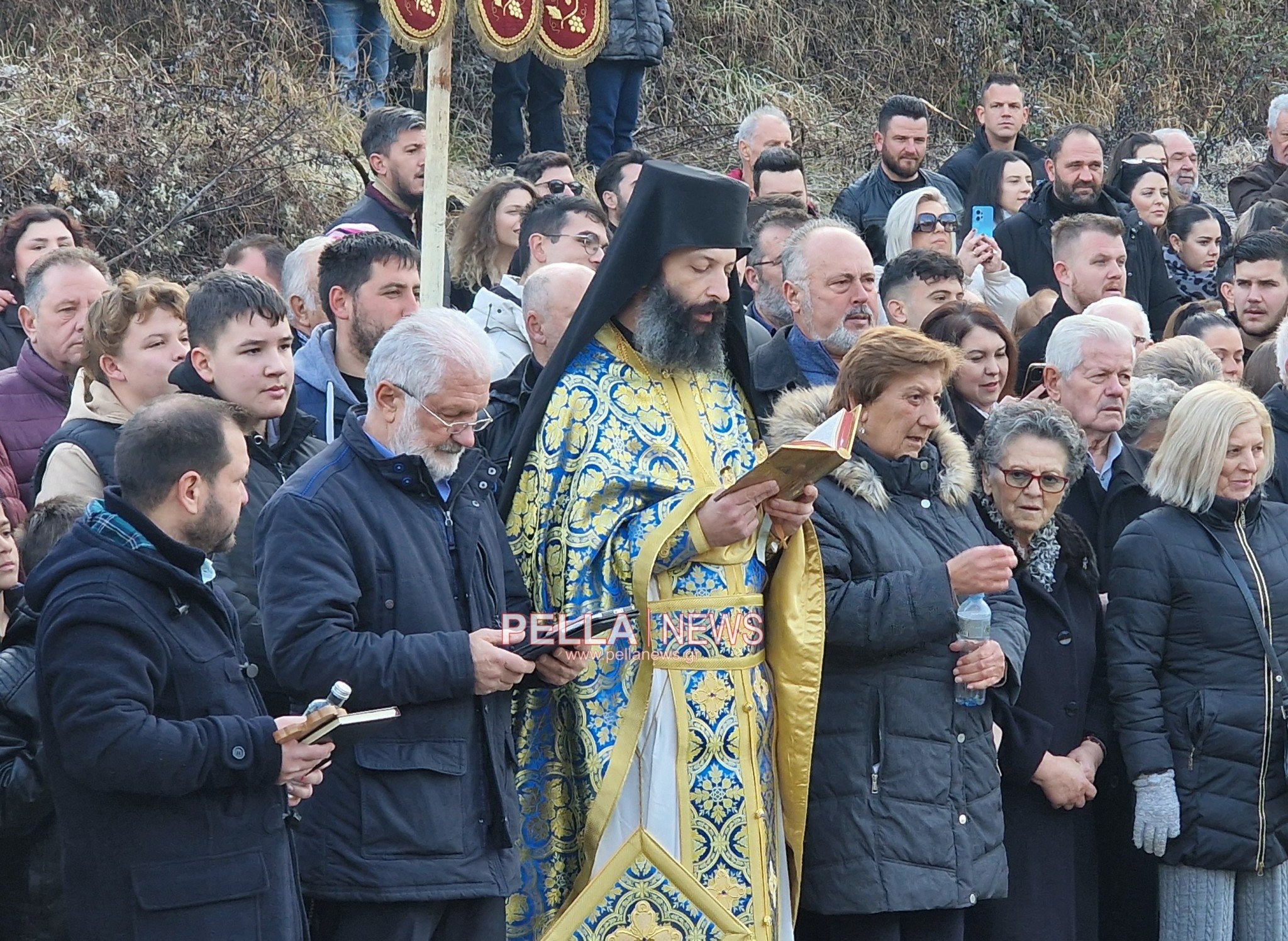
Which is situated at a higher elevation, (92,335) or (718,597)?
(92,335)

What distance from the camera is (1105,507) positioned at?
19.7 ft

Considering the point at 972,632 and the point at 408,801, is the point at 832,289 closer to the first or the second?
the point at 972,632

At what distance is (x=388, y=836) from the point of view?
3930mm

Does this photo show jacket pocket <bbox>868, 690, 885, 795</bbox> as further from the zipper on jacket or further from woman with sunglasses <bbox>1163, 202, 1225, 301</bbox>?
woman with sunglasses <bbox>1163, 202, 1225, 301</bbox>

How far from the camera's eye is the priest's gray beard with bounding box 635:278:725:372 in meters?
4.70

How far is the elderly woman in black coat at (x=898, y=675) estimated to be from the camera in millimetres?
4590

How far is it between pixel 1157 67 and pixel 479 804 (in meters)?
14.4

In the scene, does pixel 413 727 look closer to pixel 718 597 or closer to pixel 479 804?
pixel 479 804

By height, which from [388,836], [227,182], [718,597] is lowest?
[388,836]

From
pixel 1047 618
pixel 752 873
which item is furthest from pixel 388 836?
pixel 1047 618

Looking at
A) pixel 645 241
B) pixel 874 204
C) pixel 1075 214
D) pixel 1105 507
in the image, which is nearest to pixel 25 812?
pixel 645 241

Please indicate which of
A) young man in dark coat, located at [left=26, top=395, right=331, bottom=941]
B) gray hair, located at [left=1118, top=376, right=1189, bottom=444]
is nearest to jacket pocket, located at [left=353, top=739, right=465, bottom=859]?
young man in dark coat, located at [left=26, top=395, right=331, bottom=941]

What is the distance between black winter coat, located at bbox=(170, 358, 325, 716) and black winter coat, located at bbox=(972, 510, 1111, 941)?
200 centimetres

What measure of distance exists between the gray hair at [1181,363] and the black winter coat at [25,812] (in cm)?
419
